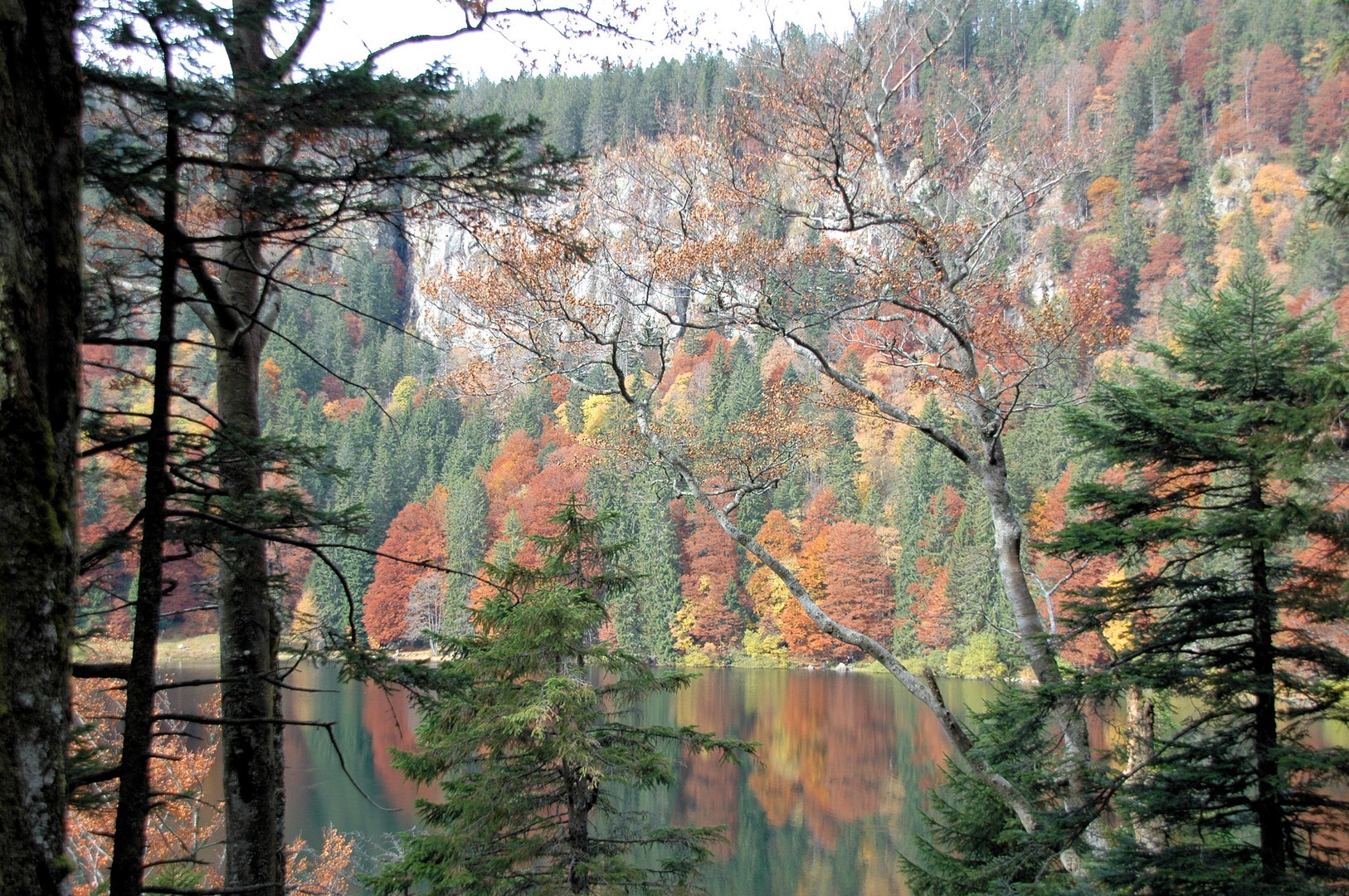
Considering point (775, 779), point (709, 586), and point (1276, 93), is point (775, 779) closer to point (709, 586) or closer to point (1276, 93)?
point (709, 586)

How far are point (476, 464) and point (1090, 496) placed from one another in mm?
46196

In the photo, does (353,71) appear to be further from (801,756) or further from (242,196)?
(801,756)

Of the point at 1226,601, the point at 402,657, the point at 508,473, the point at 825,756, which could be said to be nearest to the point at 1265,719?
the point at 1226,601

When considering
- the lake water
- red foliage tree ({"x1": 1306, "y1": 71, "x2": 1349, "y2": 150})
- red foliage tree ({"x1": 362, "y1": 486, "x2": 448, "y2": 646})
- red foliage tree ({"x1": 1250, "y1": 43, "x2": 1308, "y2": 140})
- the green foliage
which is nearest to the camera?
the green foliage

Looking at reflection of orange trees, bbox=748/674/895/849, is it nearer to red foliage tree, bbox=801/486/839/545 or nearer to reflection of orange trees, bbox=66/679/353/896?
reflection of orange trees, bbox=66/679/353/896

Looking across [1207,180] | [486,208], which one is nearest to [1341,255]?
[1207,180]

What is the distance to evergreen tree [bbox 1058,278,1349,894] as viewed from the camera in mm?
4078

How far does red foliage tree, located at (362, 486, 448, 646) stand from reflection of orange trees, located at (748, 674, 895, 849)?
15127 mm

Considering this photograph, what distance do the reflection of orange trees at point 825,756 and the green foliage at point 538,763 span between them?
9.74 meters

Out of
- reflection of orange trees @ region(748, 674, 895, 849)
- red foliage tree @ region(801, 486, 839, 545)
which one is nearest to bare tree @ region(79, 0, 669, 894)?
reflection of orange trees @ region(748, 674, 895, 849)

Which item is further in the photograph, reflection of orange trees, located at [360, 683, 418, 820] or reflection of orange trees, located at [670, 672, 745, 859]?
reflection of orange trees, located at [360, 683, 418, 820]

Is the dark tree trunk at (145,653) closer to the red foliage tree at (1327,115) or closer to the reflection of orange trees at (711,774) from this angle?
the reflection of orange trees at (711,774)

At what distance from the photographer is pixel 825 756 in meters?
22.2

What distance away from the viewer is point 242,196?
3213mm
